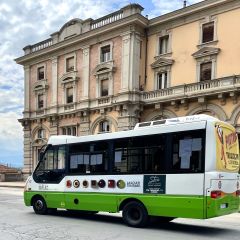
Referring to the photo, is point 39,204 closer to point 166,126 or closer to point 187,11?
point 166,126

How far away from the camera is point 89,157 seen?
12.2 metres

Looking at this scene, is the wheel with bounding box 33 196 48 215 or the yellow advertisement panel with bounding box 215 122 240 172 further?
the wheel with bounding box 33 196 48 215

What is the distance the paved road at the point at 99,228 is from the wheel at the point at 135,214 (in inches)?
8.9

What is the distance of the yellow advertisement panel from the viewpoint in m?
9.71

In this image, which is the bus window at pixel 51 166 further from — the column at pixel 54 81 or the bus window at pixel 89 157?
the column at pixel 54 81

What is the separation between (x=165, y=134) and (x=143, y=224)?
8.59ft

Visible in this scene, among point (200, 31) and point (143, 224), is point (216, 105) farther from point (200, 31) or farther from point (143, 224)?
point (143, 224)

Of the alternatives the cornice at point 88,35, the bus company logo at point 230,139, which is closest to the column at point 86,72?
the cornice at point 88,35

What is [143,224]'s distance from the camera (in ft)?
34.4

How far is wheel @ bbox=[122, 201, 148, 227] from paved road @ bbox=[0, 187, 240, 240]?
0.74ft

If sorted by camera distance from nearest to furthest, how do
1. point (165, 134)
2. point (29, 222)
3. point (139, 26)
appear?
point (165, 134), point (29, 222), point (139, 26)

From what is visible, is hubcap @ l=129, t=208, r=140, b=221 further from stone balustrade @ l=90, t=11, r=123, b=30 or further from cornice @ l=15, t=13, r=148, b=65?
stone balustrade @ l=90, t=11, r=123, b=30

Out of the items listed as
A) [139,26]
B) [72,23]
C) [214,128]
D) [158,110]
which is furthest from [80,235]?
[72,23]

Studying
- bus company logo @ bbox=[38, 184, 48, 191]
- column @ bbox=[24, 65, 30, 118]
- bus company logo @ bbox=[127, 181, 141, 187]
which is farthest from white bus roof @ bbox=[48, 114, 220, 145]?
column @ bbox=[24, 65, 30, 118]
